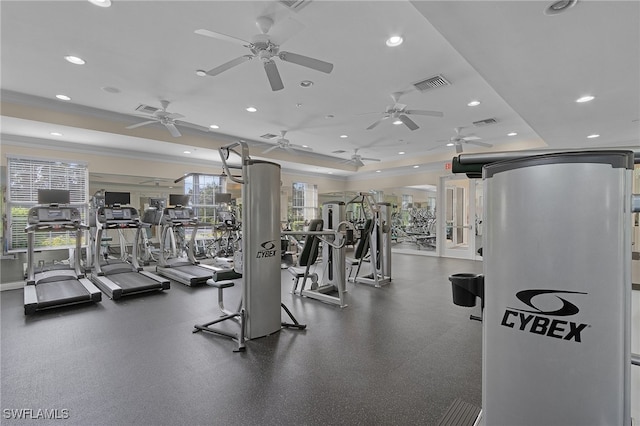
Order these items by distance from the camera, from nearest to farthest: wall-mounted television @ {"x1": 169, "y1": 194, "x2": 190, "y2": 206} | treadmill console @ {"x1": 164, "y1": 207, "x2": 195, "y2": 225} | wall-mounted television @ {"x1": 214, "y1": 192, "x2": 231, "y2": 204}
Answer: treadmill console @ {"x1": 164, "y1": 207, "x2": 195, "y2": 225}, wall-mounted television @ {"x1": 169, "y1": 194, "x2": 190, "y2": 206}, wall-mounted television @ {"x1": 214, "y1": 192, "x2": 231, "y2": 204}

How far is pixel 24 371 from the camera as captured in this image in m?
2.61

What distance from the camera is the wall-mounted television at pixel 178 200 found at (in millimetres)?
7336

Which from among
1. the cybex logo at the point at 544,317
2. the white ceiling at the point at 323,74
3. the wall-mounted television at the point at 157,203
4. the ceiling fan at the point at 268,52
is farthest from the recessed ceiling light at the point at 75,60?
the cybex logo at the point at 544,317

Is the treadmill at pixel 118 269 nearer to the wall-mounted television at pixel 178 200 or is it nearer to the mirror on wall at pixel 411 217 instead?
the wall-mounted television at pixel 178 200

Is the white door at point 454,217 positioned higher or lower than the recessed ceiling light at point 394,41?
lower

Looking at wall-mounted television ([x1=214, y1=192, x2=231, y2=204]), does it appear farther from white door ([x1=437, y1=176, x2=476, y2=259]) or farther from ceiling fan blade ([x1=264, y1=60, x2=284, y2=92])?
white door ([x1=437, y1=176, x2=476, y2=259])

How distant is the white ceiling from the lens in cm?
281

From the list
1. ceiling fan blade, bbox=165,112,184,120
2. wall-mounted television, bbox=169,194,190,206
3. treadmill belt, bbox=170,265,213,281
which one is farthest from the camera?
wall-mounted television, bbox=169,194,190,206

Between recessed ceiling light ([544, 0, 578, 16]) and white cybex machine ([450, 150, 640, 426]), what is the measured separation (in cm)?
239

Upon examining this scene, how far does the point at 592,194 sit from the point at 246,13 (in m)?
3.22

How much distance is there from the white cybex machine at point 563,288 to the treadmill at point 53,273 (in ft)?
17.7

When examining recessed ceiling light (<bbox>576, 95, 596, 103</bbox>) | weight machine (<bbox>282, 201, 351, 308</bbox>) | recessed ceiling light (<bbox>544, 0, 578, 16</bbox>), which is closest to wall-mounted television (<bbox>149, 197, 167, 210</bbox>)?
weight machine (<bbox>282, 201, 351, 308</bbox>)

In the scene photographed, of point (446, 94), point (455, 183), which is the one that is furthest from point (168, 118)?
point (455, 183)

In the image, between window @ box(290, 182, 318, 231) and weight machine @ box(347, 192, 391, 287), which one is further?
window @ box(290, 182, 318, 231)
